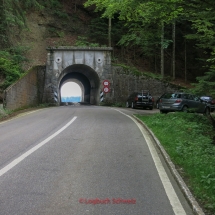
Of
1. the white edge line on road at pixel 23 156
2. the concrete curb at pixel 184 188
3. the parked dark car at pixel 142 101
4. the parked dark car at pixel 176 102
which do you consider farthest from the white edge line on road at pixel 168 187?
the parked dark car at pixel 142 101

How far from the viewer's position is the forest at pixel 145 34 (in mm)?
12016

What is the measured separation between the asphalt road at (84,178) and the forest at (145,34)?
5294mm

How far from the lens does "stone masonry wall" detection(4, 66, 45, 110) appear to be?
696 inches

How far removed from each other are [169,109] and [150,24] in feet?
24.7

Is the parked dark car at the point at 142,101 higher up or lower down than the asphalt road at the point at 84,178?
higher up

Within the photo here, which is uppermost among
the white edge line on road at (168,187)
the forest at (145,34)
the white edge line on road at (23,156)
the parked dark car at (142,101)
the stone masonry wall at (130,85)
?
the forest at (145,34)

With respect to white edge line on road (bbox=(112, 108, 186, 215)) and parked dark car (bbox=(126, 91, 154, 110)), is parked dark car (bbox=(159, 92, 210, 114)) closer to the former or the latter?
parked dark car (bbox=(126, 91, 154, 110))

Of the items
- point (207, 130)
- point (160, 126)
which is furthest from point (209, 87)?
point (160, 126)

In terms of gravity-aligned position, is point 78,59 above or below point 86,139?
above

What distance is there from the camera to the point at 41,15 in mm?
42719

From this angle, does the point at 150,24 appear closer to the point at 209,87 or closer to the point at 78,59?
the point at 209,87

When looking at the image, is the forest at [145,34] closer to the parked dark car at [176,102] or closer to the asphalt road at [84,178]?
the parked dark car at [176,102]

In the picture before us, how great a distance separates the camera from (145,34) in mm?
13969

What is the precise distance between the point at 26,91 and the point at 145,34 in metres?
11.6
